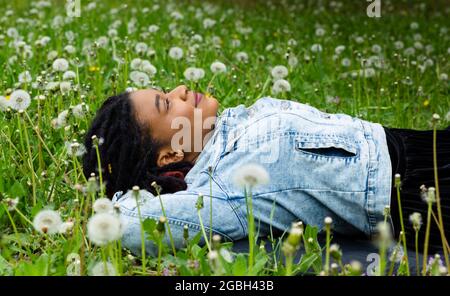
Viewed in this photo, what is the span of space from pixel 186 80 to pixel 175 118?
4.91 ft

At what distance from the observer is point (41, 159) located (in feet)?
8.81

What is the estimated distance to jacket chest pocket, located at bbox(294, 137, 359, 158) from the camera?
2303 millimetres

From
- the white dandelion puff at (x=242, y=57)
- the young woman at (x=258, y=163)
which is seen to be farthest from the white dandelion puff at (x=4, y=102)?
the white dandelion puff at (x=242, y=57)

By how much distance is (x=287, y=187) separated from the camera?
2252 mm

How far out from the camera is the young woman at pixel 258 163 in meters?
2.23

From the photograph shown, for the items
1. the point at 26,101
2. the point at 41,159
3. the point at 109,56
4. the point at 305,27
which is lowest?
the point at 41,159

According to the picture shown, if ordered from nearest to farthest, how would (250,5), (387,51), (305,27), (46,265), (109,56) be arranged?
(46,265) → (109,56) → (387,51) → (305,27) → (250,5)

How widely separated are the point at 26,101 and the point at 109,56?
1.92 m

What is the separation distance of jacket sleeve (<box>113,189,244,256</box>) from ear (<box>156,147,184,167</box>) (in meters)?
0.24

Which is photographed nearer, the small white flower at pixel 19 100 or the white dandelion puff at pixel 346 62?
the small white flower at pixel 19 100

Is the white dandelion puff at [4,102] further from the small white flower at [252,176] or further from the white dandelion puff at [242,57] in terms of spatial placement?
the white dandelion puff at [242,57]

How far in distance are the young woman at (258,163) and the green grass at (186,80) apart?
4.2 inches
